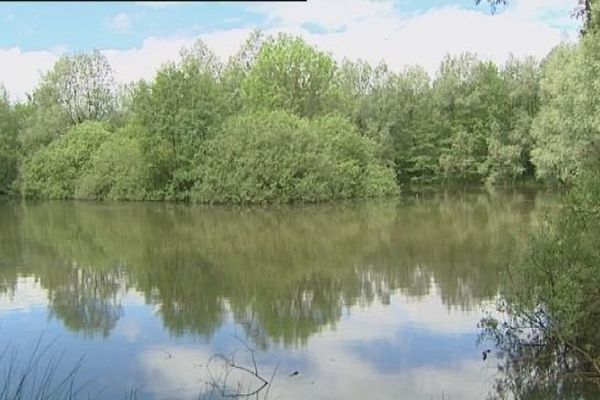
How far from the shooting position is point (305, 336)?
32.6 feet

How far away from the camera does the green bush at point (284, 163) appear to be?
3416 centimetres

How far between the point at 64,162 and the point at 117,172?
4.82 metres

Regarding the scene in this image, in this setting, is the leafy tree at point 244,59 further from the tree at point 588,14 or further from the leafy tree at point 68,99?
the tree at point 588,14

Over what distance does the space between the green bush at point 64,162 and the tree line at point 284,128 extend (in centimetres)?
9

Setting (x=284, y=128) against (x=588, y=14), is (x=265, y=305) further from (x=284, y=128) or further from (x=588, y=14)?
(x=284, y=128)

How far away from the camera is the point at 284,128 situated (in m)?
35.3

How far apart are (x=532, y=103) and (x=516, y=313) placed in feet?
129

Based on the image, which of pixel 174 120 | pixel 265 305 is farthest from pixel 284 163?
pixel 265 305

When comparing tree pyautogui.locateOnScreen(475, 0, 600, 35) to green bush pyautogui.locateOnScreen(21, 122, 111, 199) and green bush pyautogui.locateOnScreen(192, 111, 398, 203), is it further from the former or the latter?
green bush pyautogui.locateOnScreen(21, 122, 111, 199)

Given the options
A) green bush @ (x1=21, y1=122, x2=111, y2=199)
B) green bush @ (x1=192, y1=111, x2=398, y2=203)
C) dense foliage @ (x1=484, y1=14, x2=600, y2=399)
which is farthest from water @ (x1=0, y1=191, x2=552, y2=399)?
green bush @ (x1=21, y1=122, x2=111, y2=199)

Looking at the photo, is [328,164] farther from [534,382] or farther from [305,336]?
[534,382]

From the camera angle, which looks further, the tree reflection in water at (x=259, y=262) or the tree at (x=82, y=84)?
the tree at (x=82, y=84)

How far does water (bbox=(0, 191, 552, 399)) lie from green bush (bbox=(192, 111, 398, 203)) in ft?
33.4

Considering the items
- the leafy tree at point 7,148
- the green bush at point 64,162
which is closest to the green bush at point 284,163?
the green bush at point 64,162
